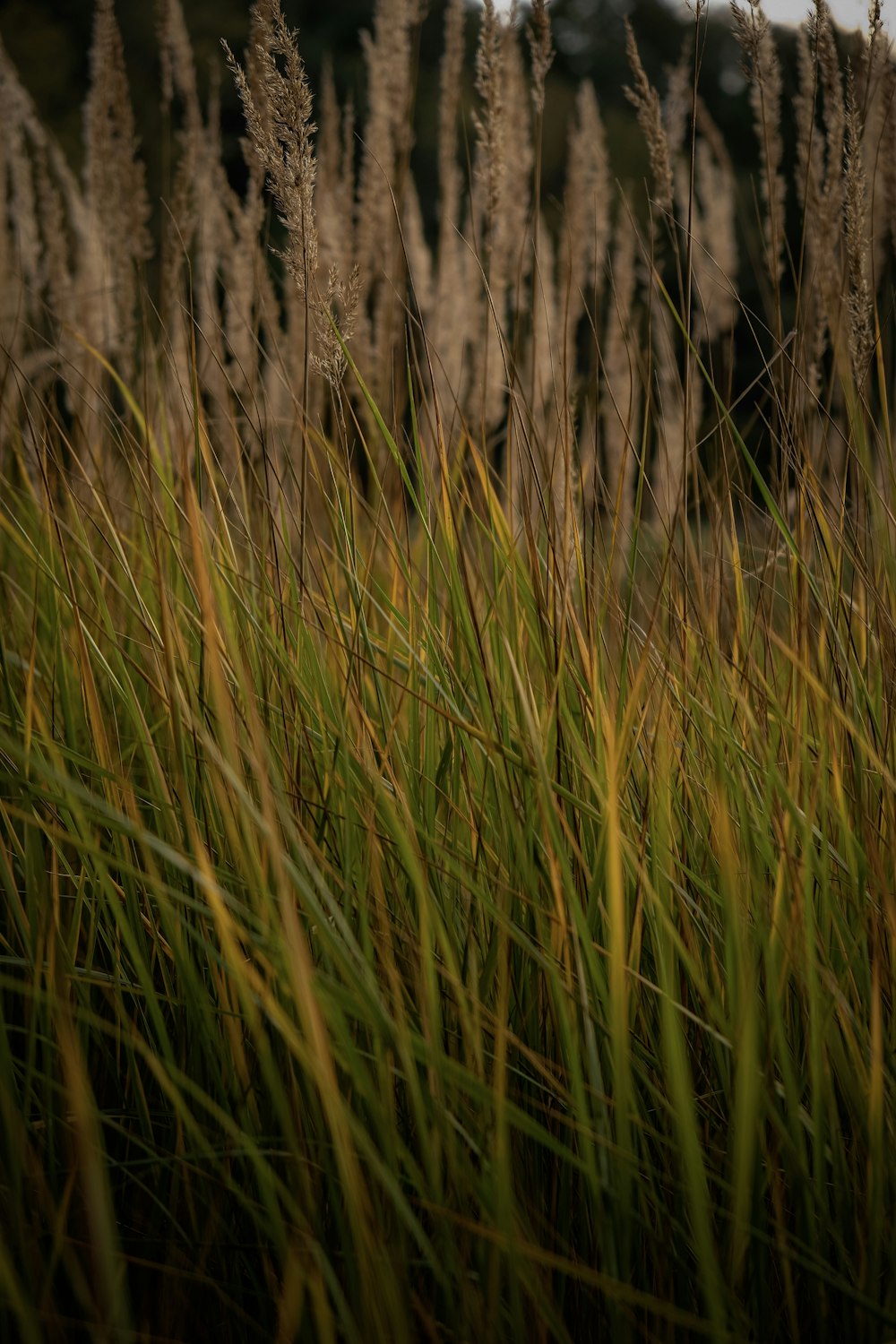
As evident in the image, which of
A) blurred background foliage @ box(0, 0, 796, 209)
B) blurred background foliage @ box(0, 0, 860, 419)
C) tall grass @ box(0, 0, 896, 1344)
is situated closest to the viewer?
tall grass @ box(0, 0, 896, 1344)

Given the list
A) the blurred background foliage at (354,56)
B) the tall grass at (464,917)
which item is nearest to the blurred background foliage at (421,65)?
the blurred background foliage at (354,56)

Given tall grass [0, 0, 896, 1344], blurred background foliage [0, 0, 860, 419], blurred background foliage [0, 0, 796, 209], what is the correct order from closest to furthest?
tall grass [0, 0, 896, 1344] < blurred background foliage [0, 0, 860, 419] < blurred background foliage [0, 0, 796, 209]

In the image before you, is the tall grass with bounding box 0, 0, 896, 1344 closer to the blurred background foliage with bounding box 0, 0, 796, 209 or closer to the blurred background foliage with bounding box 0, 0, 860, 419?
the blurred background foliage with bounding box 0, 0, 796, 209

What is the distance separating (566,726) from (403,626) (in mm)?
298

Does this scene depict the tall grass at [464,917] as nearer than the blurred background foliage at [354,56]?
Yes

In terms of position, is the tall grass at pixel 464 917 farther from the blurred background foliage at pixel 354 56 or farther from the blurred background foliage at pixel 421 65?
the blurred background foliage at pixel 421 65

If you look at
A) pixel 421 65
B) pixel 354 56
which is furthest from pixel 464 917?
pixel 421 65

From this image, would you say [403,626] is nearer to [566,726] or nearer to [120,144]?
[566,726]

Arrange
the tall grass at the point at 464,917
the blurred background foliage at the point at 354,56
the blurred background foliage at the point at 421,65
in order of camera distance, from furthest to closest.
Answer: the blurred background foliage at the point at 354,56, the blurred background foliage at the point at 421,65, the tall grass at the point at 464,917

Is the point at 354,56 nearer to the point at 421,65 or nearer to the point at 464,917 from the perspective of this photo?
the point at 421,65

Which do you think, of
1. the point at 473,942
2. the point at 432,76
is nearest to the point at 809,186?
the point at 473,942

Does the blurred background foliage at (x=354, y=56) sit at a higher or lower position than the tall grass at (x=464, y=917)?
higher

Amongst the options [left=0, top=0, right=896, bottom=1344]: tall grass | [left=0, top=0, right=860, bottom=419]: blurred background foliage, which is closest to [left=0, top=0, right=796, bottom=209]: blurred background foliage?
[left=0, top=0, right=860, bottom=419]: blurred background foliage

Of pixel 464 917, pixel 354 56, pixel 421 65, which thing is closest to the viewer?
pixel 464 917
